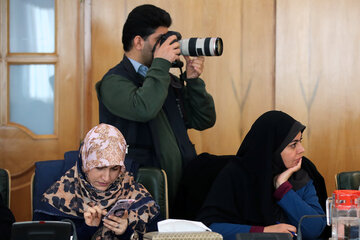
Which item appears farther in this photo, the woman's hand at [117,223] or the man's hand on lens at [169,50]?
the man's hand on lens at [169,50]

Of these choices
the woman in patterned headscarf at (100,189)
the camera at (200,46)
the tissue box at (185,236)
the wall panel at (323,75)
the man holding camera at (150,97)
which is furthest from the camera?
the wall panel at (323,75)

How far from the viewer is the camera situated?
2441 millimetres

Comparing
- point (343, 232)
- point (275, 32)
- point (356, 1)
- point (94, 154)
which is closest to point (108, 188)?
point (94, 154)

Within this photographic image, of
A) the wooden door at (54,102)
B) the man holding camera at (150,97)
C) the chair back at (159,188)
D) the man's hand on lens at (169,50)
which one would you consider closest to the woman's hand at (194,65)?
the man holding camera at (150,97)

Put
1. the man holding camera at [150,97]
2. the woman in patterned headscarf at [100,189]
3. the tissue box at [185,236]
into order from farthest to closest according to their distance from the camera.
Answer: the man holding camera at [150,97]
the woman in patterned headscarf at [100,189]
the tissue box at [185,236]

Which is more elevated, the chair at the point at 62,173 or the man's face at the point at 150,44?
the man's face at the point at 150,44

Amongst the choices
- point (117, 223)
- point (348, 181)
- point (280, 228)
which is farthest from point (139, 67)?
point (348, 181)

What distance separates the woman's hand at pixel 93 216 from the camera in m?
1.85

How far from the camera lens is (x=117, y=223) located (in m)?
1.90

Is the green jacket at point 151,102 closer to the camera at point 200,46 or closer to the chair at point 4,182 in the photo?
the camera at point 200,46

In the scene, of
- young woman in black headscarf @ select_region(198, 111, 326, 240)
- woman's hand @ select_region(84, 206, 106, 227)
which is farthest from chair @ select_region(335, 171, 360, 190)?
woman's hand @ select_region(84, 206, 106, 227)

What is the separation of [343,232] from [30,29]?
7.69 ft

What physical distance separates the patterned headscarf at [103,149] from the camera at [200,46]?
0.53 meters

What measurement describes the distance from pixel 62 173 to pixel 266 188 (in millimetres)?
767
